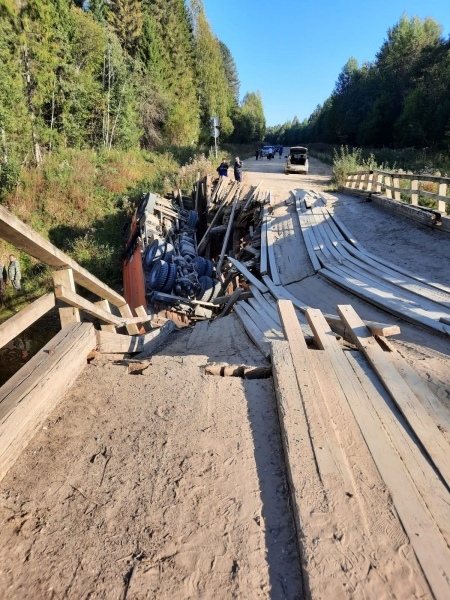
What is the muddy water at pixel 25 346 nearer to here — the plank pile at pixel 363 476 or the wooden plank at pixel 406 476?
the plank pile at pixel 363 476

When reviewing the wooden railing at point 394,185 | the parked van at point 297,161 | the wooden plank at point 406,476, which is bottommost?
the wooden plank at point 406,476

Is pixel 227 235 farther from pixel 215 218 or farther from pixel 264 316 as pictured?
pixel 264 316

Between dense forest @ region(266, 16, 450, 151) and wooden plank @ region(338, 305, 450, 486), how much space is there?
34.9 meters

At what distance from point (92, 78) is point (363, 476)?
1127 inches

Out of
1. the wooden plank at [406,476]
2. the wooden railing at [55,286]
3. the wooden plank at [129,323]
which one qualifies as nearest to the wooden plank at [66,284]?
the wooden railing at [55,286]

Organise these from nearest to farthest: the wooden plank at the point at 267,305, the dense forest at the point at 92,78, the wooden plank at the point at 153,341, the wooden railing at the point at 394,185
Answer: the wooden plank at the point at 153,341 < the wooden plank at the point at 267,305 < the wooden railing at the point at 394,185 < the dense forest at the point at 92,78

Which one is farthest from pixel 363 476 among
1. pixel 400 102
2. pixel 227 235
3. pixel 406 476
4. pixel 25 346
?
pixel 400 102

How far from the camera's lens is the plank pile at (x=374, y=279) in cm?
482

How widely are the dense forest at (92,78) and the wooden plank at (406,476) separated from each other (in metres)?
18.7

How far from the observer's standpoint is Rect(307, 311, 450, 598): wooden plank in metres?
1.50

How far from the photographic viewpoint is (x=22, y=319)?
2.81 meters

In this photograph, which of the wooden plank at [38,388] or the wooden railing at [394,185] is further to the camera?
the wooden railing at [394,185]

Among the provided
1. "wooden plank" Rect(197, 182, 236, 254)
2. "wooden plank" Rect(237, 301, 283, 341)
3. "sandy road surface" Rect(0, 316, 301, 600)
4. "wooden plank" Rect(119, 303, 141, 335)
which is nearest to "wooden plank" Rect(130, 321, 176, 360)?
"wooden plank" Rect(119, 303, 141, 335)

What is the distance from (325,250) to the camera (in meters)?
8.57
